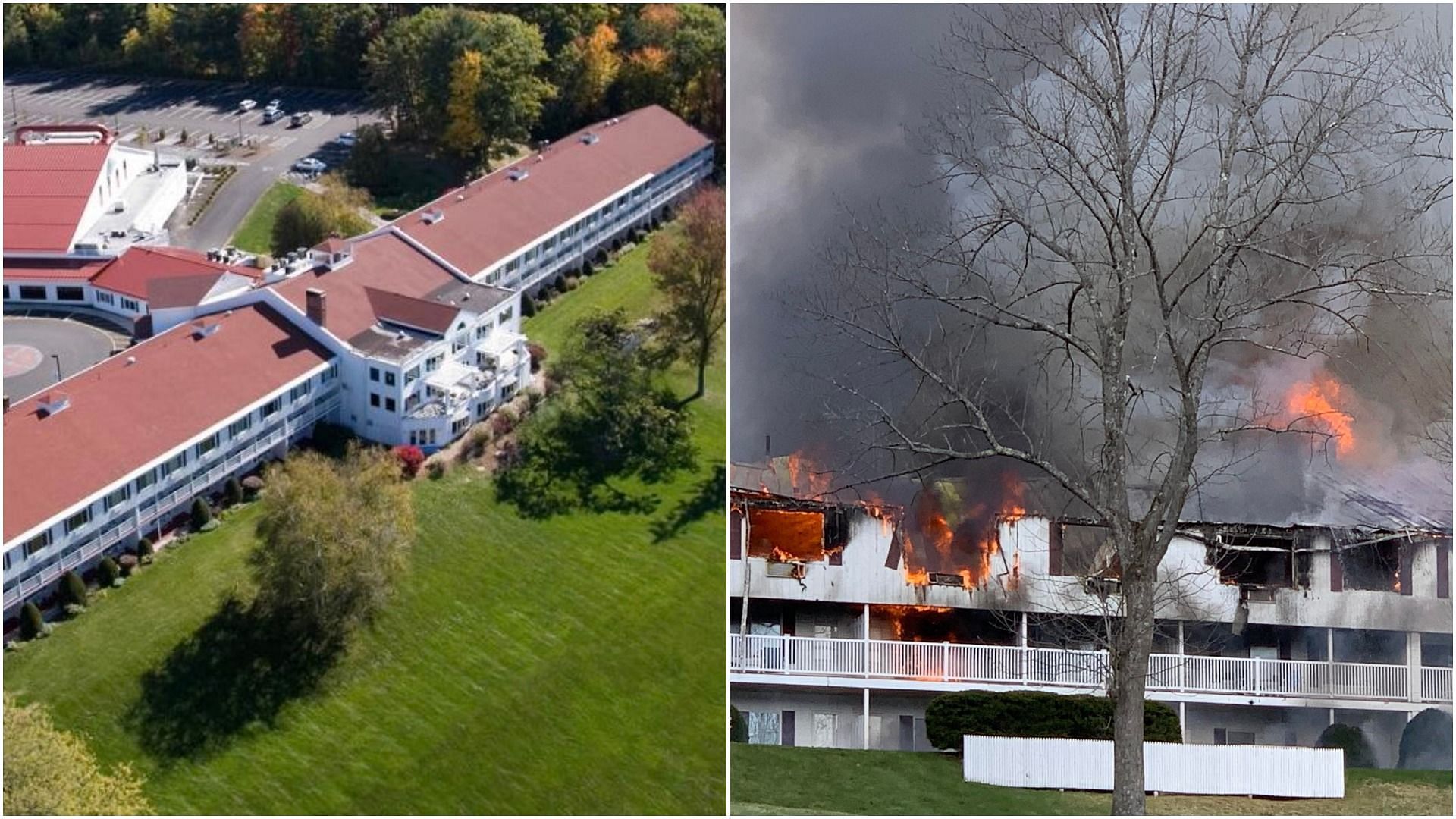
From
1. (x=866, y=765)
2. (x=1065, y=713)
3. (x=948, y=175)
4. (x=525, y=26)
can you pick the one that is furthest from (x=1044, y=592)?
(x=525, y=26)

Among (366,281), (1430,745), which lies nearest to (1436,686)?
(1430,745)

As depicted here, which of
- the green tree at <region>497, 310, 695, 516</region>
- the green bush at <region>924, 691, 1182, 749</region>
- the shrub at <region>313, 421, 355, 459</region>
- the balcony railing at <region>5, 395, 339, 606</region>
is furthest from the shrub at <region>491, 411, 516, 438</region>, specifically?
the green bush at <region>924, 691, 1182, 749</region>

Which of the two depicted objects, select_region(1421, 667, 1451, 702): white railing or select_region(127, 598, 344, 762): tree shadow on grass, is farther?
select_region(127, 598, 344, 762): tree shadow on grass

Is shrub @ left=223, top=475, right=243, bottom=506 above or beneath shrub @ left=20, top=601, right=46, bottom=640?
above

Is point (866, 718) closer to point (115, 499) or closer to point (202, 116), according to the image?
point (115, 499)

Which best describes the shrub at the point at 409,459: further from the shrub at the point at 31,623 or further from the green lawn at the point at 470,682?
the shrub at the point at 31,623

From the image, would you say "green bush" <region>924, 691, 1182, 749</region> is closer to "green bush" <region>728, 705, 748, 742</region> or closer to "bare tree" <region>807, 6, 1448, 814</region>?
"bare tree" <region>807, 6, 1448, 814</region>

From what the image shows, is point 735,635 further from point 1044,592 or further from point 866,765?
point 1044,592
